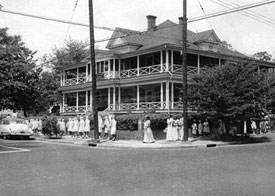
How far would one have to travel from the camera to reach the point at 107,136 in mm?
26484

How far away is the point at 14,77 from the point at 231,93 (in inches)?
493

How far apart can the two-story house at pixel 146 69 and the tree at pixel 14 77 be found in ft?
36.2

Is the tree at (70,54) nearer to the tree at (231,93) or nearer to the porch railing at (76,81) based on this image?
the porch railing at (76,81)

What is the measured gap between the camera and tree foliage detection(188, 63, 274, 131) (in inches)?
919

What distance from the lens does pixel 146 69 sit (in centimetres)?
3434

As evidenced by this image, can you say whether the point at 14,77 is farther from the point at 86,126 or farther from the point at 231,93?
the point at 231,93

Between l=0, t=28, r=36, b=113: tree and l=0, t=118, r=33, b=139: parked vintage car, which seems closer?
l=0, t=28, r=36, b=113: tree

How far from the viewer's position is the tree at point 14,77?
20.6 meters

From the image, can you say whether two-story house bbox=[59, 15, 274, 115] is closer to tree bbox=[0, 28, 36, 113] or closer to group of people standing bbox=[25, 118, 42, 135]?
group of people standing bbox=[25, 118, 42, 135]

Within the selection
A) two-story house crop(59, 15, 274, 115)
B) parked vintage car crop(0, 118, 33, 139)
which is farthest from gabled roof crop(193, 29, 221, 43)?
parked vintage car crop(0, 118, 33, 139)

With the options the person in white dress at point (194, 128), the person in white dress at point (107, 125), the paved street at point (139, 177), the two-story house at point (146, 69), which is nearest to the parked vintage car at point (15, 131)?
the person in white dress at point (107, 125)

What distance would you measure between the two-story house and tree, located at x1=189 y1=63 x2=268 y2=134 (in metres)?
6.82

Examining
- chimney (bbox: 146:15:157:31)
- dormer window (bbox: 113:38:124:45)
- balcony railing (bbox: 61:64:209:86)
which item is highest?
chimney (bbox: 146:15:157:31)

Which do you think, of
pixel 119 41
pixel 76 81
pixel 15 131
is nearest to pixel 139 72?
pixel 119 41
